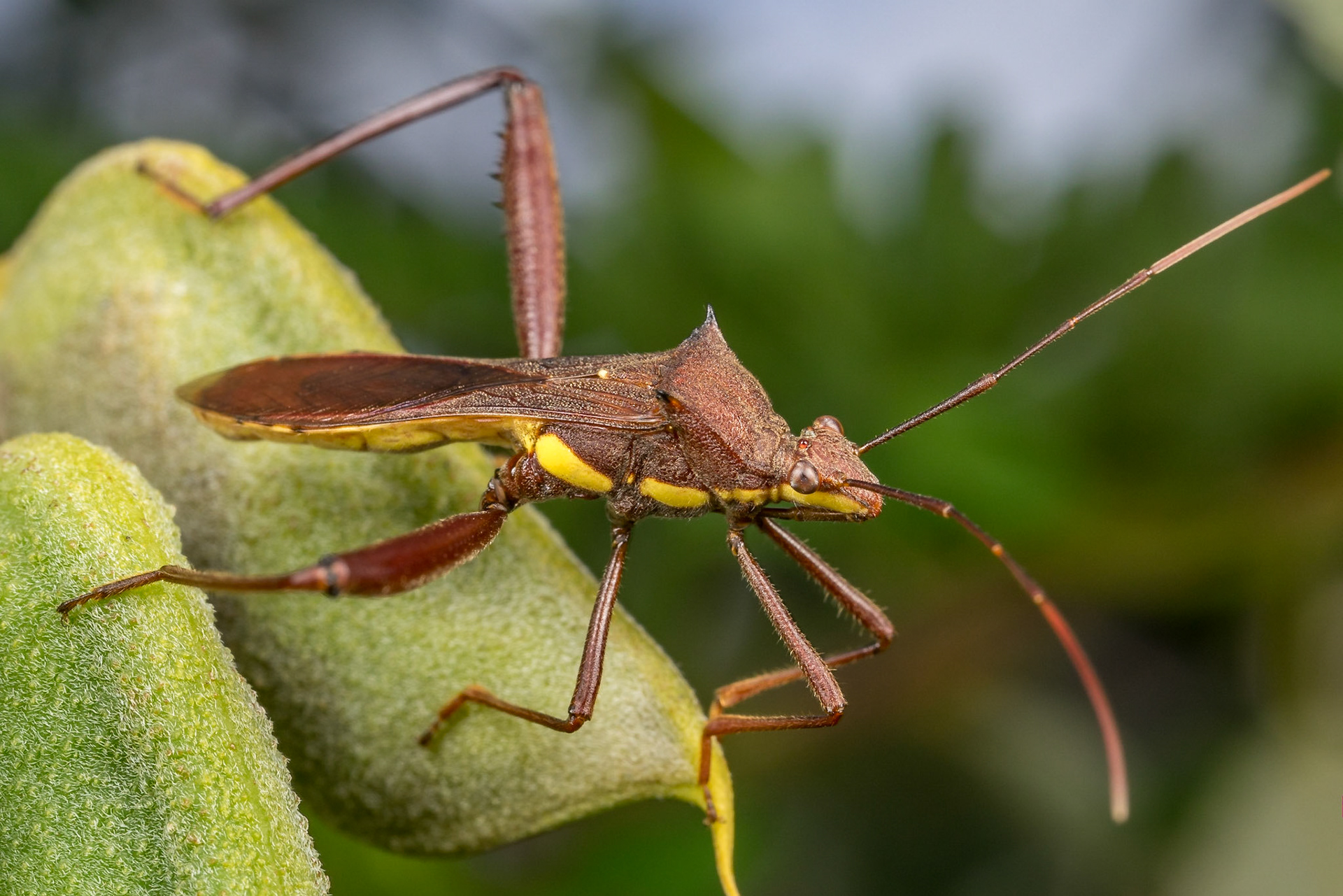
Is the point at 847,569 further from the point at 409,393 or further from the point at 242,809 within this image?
the point at 242,809

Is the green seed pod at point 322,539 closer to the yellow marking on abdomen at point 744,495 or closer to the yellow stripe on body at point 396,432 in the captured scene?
the yellow stripe on body at point 396,432

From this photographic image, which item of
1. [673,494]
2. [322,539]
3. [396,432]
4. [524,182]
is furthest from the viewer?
[524,182]

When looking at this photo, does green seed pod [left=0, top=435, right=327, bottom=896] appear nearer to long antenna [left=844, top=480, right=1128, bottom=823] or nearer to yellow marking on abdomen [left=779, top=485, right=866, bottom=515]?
yellow marking on abdomen [left=779, top=485, right=866, bottom=515]

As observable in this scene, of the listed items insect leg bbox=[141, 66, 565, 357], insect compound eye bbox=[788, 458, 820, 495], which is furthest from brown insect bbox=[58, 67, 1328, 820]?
insect leg bbox=[141, 66, 565, 357]

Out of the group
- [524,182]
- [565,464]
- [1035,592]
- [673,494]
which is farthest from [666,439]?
[524,182]

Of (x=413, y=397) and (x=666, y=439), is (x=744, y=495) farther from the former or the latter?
(x=413, y=397)

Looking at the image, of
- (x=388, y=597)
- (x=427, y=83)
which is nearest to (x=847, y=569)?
(x=388, y=597)
